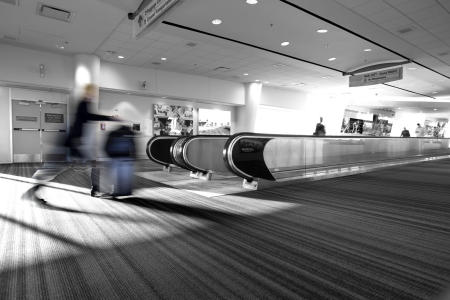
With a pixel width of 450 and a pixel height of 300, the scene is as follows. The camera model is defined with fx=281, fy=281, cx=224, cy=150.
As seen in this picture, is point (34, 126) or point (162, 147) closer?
point (162, 147)

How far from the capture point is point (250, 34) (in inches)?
346

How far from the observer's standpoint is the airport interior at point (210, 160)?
215 cm

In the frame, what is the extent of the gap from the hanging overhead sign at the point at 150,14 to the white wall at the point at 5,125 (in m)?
7.48

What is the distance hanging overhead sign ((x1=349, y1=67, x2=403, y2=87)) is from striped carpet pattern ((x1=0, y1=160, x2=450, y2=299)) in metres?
8.50

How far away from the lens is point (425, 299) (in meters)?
1.78

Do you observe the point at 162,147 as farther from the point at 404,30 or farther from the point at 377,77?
the point at 377,77

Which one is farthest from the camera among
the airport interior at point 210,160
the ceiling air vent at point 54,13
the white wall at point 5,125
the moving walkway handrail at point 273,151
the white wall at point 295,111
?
the white wall at point 295,111

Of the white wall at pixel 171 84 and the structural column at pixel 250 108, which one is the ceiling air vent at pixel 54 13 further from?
the structural column at pixel 250 108

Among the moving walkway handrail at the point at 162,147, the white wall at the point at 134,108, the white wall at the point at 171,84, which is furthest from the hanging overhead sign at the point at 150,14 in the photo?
the white wall at the point at 134,108

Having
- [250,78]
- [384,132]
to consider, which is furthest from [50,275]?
[384,132]

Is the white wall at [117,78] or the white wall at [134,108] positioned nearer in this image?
the white wall at [117,78]

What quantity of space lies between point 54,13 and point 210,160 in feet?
18.6

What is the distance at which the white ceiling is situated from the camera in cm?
694

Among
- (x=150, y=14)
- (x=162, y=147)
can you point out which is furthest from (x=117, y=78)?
(x=150, y=14)
